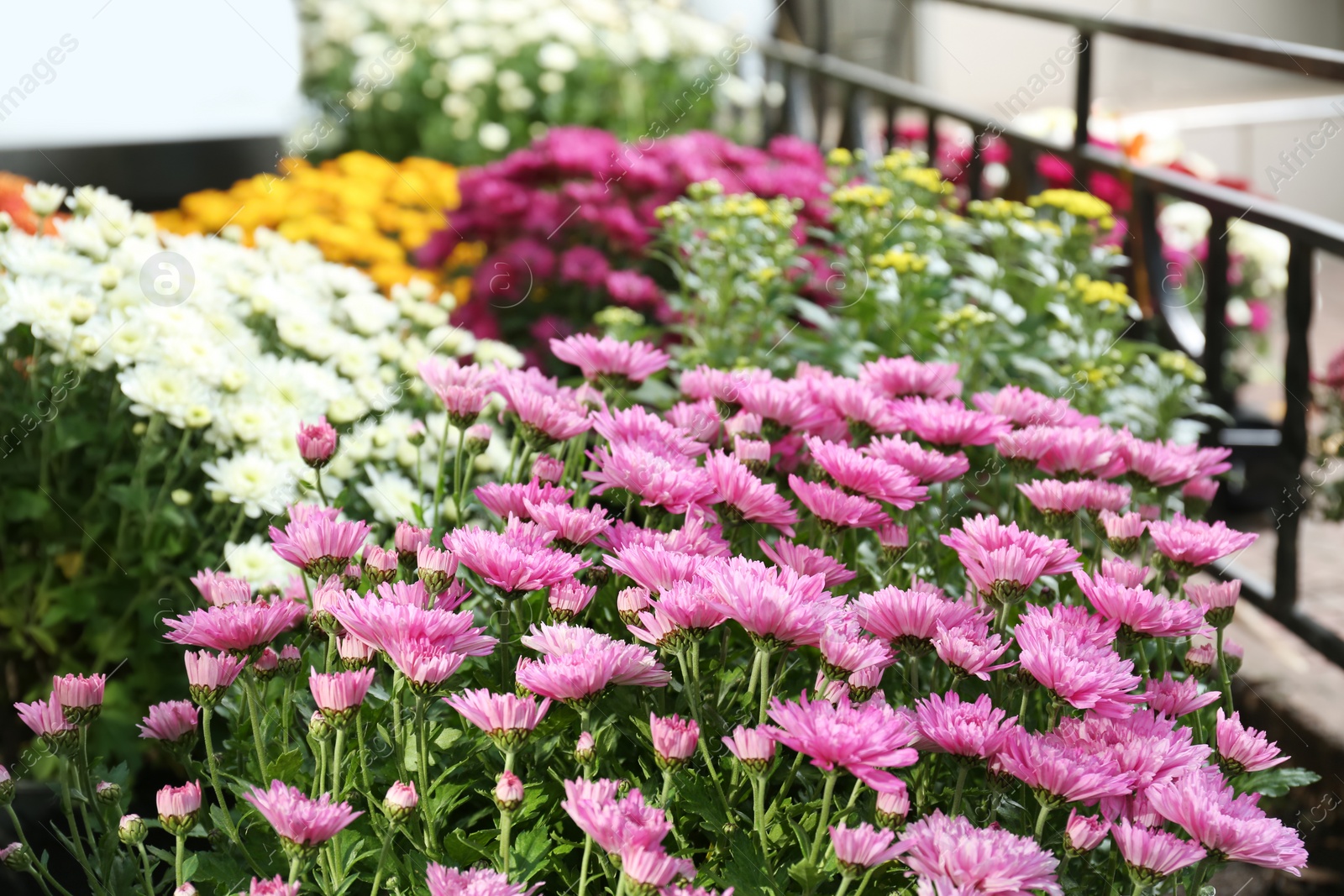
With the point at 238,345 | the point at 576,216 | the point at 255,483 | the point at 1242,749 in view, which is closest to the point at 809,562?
the point at 1242,749

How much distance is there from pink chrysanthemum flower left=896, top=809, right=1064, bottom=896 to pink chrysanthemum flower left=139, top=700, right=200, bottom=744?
647 mm

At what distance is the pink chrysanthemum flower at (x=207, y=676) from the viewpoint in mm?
979

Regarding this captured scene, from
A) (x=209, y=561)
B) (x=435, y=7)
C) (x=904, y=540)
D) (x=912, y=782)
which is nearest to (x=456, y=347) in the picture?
(x=209, y=561)

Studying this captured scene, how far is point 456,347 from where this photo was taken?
231 centimetres

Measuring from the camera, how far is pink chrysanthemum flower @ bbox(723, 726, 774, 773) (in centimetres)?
86

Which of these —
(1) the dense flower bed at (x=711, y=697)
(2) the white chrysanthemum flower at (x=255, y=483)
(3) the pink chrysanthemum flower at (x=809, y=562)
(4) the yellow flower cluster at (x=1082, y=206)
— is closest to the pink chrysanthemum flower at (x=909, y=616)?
(1) the dense flower bed at (x=711, y=697)

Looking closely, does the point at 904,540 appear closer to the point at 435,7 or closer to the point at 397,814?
the point at 397,814

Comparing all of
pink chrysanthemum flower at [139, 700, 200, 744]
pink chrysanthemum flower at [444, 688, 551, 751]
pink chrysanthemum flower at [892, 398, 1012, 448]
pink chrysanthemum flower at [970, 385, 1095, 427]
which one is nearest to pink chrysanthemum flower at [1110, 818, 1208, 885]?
pink chrysanthemum flower at [444, 688, 551, 751]

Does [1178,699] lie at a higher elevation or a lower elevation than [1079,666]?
lower

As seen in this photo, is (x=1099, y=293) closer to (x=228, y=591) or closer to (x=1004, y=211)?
(x=1004, y=211)

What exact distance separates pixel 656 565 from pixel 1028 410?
2.17 ft

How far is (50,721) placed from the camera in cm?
100

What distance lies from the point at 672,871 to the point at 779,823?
0.78 feet

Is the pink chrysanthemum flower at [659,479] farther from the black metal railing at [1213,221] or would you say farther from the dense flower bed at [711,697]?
the black metal railing at [1213,221]
